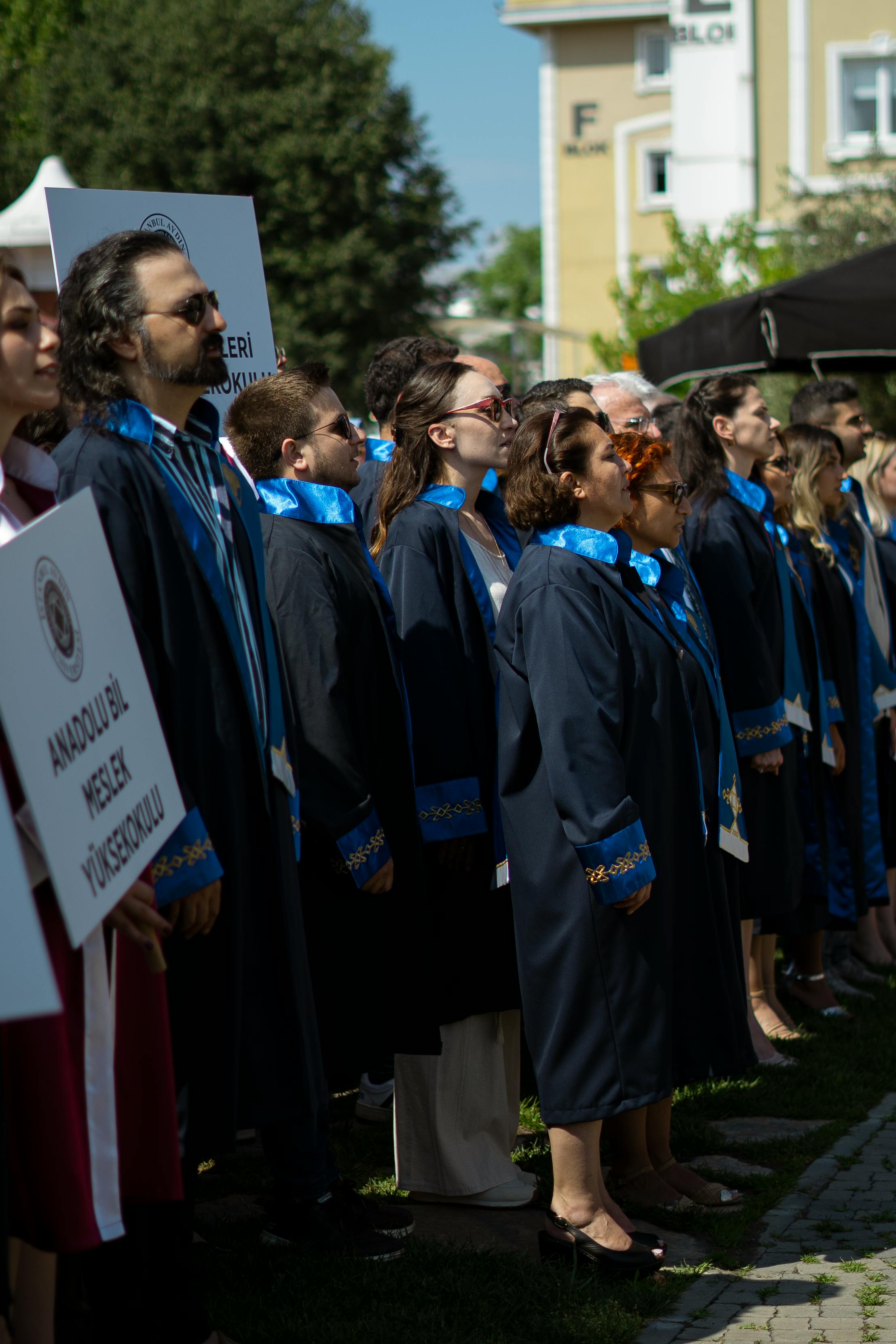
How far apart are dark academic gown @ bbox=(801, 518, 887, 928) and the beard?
152 inches

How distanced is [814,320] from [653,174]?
4173 centimetres

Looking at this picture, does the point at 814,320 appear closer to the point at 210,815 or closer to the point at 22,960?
the point at 210,815

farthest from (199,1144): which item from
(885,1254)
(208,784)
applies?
(885,1254)

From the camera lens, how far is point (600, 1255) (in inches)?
148

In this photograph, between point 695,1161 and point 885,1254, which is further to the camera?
point 695,1161

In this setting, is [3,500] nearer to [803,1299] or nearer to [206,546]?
[206,546]

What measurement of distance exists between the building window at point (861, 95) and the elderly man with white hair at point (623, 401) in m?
26.8

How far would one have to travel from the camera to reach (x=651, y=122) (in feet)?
155

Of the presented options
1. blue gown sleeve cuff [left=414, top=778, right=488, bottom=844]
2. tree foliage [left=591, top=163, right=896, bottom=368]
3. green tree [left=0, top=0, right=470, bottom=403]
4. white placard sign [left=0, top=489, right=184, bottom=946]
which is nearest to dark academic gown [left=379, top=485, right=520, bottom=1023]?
blue gown sleeve cuff [left=414, top=778, right=488, bottom=844]

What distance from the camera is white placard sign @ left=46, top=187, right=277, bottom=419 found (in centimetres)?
426

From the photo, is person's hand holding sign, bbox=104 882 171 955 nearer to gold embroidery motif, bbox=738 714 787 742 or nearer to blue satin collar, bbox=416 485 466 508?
blue satin collar, bbox=416 485 466 508

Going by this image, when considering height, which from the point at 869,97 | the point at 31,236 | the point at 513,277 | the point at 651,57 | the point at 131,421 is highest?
the point at 651,57

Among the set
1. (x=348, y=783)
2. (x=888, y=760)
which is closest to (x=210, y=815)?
(x=348, y=783)

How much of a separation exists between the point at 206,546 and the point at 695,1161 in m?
2.55
